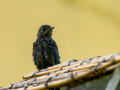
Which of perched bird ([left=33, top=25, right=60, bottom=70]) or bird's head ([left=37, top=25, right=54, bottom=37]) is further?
bird's head ([left=37, top=25, right=54, bottom=37])

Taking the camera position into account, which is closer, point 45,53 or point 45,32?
point 45,53

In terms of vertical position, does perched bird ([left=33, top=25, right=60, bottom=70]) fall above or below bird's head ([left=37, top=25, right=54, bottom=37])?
below

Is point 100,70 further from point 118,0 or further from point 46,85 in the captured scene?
point 118,0

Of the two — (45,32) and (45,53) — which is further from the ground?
(45,32)

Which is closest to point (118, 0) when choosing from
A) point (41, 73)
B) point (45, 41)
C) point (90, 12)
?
point (90, 12)

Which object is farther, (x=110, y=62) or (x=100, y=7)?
(x=100, y=7)

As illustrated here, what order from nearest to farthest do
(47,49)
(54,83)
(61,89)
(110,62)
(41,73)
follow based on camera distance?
(110,62) → (54,83) → (61,89) → (41,73) → (47,49)

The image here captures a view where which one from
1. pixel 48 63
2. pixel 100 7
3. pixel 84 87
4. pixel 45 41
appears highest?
pixel 100 7

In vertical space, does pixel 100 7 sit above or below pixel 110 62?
above

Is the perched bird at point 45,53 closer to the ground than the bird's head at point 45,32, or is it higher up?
closer to the ground

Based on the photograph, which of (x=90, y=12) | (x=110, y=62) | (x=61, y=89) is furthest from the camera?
(x=90, y=12)

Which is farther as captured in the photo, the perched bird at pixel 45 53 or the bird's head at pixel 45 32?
the bird's head at pixel 45 32
